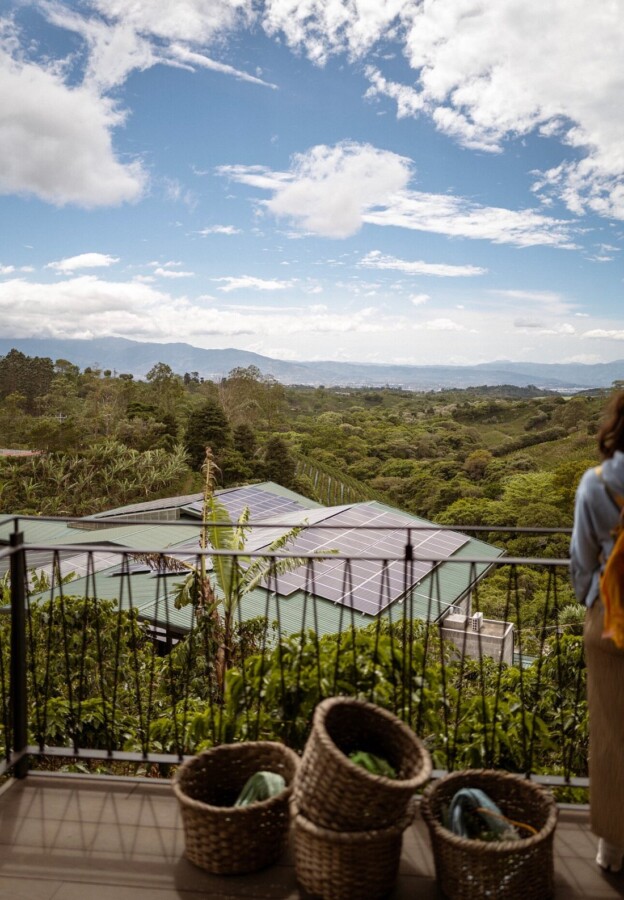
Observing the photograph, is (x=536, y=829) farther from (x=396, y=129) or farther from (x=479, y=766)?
(x=396, y=129)

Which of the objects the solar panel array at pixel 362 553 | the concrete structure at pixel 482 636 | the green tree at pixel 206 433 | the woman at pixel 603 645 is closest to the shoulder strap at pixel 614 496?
the woman at pixel 603 645

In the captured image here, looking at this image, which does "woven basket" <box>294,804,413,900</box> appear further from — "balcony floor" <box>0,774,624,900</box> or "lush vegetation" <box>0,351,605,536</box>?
"lush vegetation" <box>0,351,605,536</box>

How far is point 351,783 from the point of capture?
1.89m

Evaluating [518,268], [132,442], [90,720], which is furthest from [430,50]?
[518,268]

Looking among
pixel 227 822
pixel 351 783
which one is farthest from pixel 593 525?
pixel 227 822

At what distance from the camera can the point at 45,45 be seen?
64.8m

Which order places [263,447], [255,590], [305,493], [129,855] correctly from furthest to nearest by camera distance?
[263,447] < [305,493] < [255,590] < [129,855]

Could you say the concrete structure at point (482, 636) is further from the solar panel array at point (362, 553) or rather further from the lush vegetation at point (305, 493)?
the solar panel array at point (362, 553)

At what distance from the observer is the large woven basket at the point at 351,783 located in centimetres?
189

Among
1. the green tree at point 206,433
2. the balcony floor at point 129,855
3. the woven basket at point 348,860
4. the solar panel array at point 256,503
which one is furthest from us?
the green tree at point 206,433

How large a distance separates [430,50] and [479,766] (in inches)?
1803

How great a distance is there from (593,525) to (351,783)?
108cm

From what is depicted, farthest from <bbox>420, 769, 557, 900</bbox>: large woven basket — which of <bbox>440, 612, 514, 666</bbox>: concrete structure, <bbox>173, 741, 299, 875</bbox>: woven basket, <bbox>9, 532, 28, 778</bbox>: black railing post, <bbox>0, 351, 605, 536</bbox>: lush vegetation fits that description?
<bbox>0, 351, 605, 536</bbox>: lush vegetation

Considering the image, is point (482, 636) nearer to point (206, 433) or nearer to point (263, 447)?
point (263, 447)
